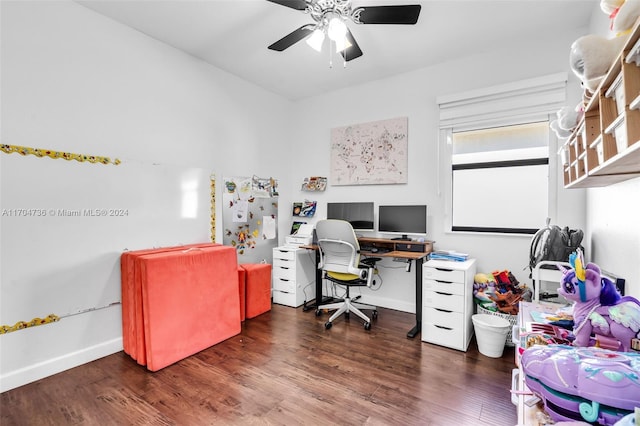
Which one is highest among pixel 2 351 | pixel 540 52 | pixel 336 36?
pixel 540 52

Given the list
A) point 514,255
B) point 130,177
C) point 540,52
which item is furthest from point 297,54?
point 514,255

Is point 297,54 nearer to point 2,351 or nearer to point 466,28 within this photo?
point 466,28

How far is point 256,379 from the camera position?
83.4 inches

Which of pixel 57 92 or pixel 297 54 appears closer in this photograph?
pixel 57 92

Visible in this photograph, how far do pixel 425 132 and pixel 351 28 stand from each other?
139 centimetres

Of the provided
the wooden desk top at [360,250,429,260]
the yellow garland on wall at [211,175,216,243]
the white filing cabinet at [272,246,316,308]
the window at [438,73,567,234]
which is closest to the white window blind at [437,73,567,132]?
the window at [438,73,567,234]

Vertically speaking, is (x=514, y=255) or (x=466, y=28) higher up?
(x=466, y=28)

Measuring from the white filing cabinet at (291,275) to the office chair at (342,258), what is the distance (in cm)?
53

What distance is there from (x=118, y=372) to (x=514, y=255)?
140 inches

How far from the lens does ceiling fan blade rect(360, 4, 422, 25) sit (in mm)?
1899

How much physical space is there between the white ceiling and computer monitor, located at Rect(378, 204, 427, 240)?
161 cm

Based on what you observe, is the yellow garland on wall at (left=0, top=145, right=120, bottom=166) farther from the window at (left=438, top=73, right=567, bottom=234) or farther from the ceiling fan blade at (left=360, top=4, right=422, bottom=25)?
the window at (left=438, top=73, right=567, bottom=234)

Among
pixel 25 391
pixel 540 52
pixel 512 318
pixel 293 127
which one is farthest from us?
pixel 293 127

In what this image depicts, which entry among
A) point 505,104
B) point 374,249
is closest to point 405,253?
point 374,249
